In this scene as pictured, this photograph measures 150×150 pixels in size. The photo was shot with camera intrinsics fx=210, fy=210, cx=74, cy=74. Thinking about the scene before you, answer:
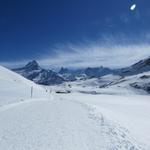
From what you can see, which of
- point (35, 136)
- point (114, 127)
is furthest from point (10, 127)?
point (114, 127)

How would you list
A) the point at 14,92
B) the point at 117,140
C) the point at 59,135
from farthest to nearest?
the point at 14,92, the point at 59,135, the point at 117,140

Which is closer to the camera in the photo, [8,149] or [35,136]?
[8,149]

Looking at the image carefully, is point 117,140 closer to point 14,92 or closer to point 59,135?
point 59,135

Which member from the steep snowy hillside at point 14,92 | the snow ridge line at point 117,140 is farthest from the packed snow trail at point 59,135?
the steep snowy hillside at point 14,92

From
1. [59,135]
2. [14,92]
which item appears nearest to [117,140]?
[59,135]

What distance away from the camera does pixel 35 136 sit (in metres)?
12.5

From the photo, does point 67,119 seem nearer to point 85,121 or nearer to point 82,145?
point 85,121

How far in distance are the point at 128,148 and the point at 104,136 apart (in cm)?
208

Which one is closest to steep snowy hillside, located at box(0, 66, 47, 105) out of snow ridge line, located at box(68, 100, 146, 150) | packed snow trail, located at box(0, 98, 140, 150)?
packed snow trail, located at box(0, 98, 140, 150)

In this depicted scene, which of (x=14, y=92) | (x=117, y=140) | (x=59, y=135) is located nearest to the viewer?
(x=117, y=140)

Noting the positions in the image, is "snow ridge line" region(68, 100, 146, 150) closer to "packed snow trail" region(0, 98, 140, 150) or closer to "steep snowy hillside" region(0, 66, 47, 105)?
"packed snow trail" region(0, 98, 140, 150)

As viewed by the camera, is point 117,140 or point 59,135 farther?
point 59,135

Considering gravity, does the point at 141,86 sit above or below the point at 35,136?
above

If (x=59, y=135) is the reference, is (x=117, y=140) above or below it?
below
